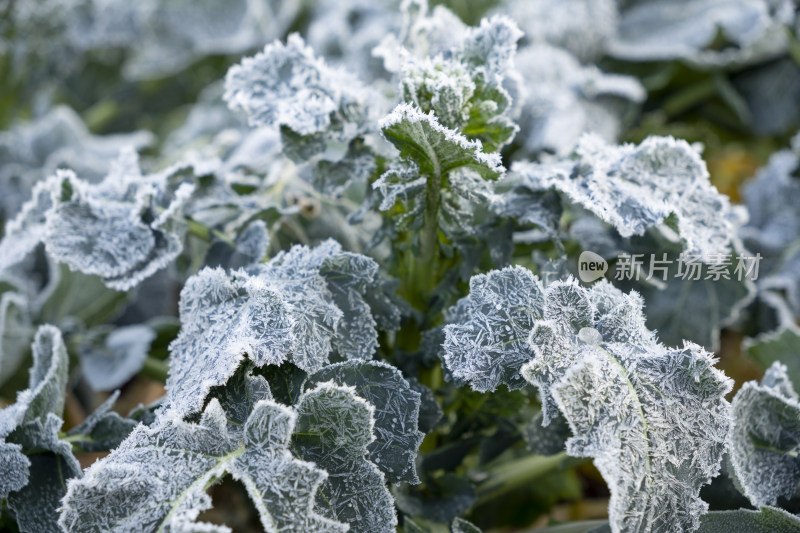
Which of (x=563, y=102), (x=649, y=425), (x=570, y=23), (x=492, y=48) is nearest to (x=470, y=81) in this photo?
(x=492, y=48)

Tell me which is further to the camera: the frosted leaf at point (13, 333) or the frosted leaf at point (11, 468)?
the frosted leaf at point (13, 333)

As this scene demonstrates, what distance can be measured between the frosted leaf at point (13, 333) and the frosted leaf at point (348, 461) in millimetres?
403

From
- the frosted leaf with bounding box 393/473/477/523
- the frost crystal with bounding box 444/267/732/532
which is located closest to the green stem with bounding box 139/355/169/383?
the frosted leaf with bounding box 393/473/477/523

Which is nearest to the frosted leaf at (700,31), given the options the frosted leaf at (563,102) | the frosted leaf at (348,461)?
the frosted leaf at (563,102)

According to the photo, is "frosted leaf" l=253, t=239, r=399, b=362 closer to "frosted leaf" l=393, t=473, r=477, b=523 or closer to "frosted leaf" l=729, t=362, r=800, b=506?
"frosted leaf" l=393, t=473, r=477, b=523

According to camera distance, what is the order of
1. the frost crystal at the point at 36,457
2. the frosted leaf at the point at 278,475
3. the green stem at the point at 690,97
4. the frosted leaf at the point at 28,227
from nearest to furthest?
1. the frosted leaf at the point at 278,475
2. the frost crystal at the point at 36,457
3. the frosted leaf at the point at 28,227
4. the green stem at the point at 690,97

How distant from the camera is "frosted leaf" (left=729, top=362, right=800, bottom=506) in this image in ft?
1.77

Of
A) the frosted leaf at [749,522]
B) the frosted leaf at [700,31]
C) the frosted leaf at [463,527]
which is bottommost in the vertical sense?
the frosted leaf at [463,527]

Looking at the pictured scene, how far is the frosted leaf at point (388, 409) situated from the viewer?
48 cm

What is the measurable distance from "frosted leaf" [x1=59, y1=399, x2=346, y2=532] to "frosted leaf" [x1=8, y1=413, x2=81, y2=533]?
12 cm

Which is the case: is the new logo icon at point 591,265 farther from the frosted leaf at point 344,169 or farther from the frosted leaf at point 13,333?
the frosted leaf at point 13,333

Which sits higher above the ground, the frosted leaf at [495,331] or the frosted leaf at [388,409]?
the frosted leaf at [495,331]

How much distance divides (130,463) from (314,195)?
344mm

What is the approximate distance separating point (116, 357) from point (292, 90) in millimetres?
367
